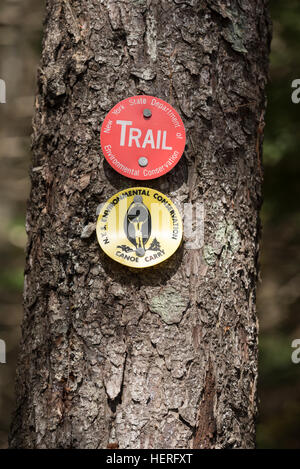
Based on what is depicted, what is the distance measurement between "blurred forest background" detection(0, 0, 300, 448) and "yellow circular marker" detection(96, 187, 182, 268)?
8.87 feet

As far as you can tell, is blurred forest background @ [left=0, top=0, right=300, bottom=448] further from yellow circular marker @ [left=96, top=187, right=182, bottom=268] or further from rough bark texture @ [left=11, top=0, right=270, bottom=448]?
yellow circular marker @ [left=96, top=187, right=182, bottom=268]

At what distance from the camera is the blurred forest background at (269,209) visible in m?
4.13

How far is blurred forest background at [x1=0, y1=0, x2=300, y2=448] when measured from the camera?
4129 mm

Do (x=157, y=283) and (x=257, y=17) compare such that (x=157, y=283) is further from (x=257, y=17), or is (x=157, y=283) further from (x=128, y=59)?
(x=257, y=17)

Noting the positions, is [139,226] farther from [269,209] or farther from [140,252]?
[269,209]

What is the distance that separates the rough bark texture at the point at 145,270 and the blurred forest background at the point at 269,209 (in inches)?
96.2

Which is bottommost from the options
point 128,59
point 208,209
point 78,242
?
point 78,242

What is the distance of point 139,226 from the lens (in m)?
1.50

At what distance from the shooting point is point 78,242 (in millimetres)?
1522

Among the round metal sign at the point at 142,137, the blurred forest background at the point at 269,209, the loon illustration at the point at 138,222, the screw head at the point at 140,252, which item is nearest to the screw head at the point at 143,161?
the round metal sign at the point at 142,137

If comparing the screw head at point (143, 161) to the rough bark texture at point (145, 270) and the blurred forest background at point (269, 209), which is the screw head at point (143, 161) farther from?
the blurred forest background at point (269, 209)

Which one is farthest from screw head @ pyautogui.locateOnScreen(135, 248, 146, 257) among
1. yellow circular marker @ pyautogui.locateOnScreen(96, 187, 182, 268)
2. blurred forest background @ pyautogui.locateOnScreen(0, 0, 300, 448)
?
blurred forest background @ pyautogui.locateOnScreen(0, 0, 300, 448)
